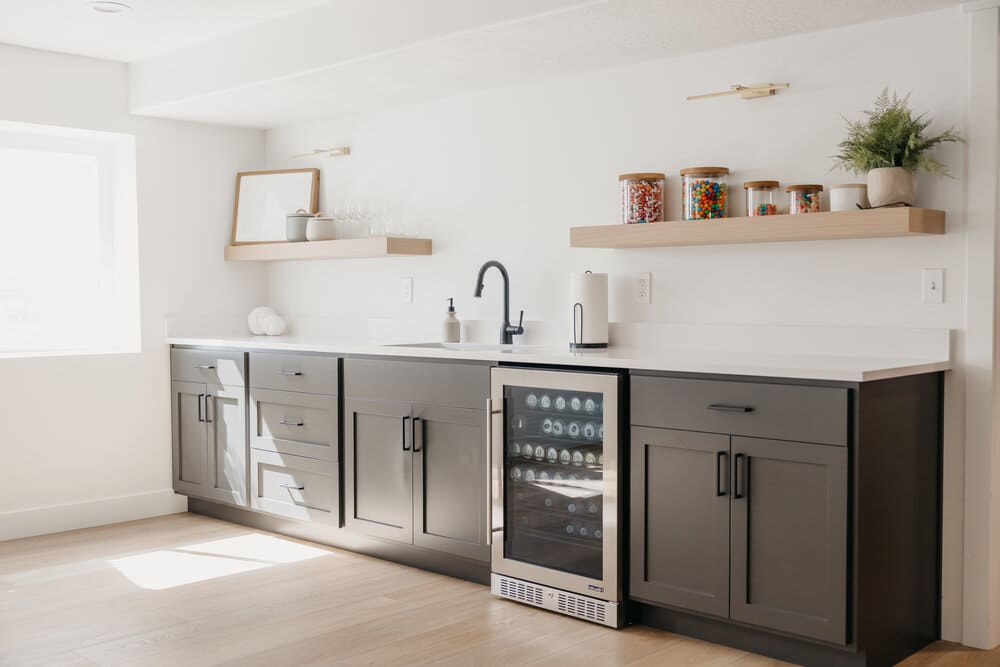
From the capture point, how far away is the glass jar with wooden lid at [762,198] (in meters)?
3.17

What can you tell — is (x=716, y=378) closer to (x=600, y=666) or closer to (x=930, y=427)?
(x=930, y=427)

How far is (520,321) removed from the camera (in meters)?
3.92

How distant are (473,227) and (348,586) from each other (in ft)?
5.20

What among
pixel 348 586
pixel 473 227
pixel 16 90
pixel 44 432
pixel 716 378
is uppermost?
pixel 16 90

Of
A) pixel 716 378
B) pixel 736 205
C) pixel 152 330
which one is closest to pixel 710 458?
pixel 716 378

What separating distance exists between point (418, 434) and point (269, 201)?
189 cm

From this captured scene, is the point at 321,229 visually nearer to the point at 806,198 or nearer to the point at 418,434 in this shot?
the point at 418,434

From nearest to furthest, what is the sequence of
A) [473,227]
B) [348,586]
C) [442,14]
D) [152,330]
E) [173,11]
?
[442,14] < [348,586] < [173,11] < [473,227] < [152,330]

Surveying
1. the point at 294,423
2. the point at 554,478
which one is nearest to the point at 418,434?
the point at 554,478

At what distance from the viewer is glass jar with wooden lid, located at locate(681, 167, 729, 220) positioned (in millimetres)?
3297

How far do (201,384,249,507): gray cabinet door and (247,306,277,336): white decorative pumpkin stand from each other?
0.52 meters

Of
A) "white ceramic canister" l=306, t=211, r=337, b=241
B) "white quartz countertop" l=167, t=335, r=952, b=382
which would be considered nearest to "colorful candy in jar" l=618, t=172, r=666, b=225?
"white quartz countertop" l=167, t=335, r=952, b=382

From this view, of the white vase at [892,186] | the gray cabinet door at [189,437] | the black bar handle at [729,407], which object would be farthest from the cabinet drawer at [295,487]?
the white vase at [892,186]

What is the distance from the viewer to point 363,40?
3.56m
